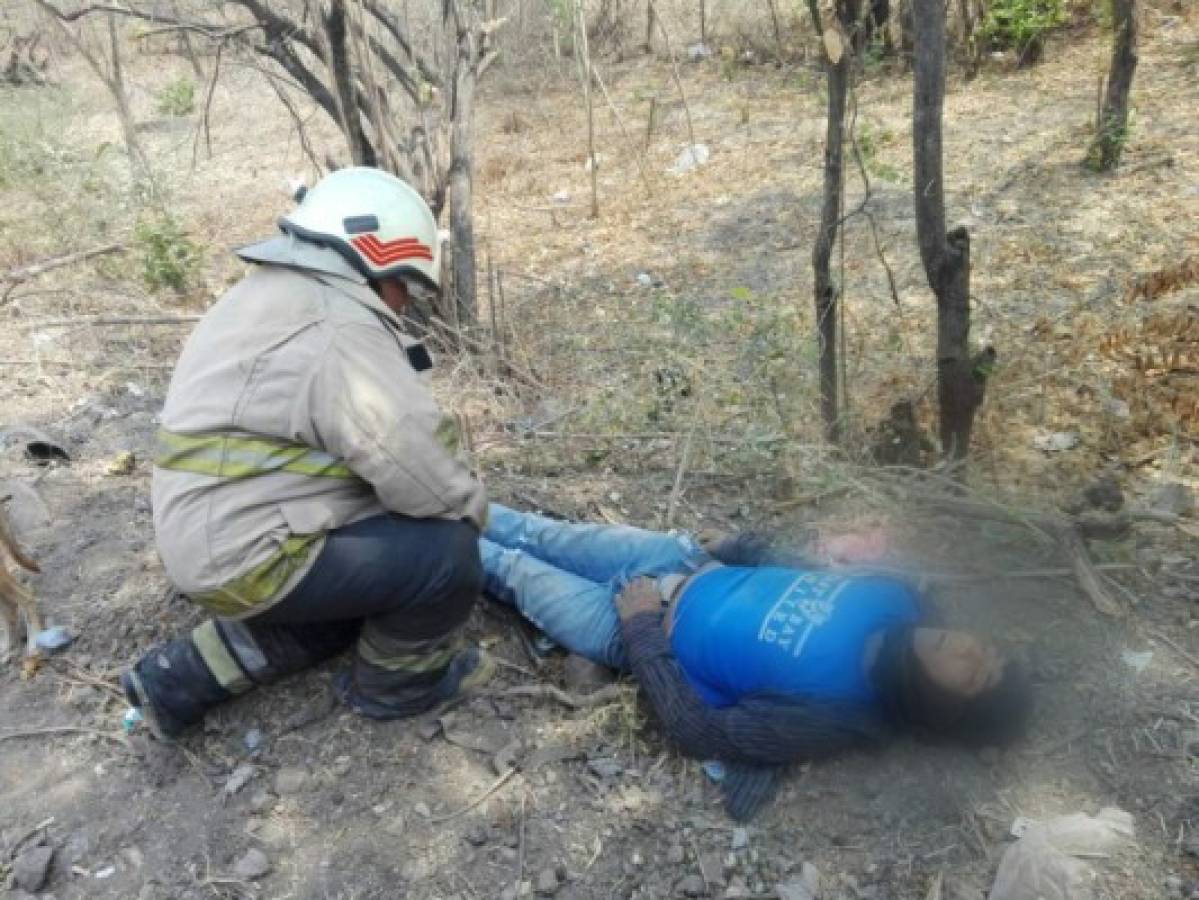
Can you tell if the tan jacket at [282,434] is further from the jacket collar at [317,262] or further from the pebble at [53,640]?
the pebble at [53,640]

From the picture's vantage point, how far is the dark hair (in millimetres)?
2049

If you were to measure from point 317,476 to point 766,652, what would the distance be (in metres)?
1.14

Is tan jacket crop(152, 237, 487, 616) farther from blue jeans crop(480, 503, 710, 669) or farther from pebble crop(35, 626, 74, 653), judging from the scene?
pebble crop(35, 626, 74, 653)

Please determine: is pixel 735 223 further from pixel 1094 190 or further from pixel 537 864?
pixel 537 864

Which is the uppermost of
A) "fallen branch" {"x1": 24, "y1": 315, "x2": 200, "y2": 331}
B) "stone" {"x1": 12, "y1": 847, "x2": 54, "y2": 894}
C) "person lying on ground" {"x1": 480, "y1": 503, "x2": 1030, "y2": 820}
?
"fallen branch" {"x1": 24, "y1": 315, "x2": 200, "y2": 331}

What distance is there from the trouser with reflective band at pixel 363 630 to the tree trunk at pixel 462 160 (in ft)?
9.03

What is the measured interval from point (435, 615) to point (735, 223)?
Result: 4952 mm

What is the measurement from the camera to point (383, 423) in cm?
207

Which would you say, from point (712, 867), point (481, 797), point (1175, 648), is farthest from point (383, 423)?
point (1175, 648)

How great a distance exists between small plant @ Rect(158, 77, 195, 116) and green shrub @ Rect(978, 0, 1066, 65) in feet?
30.0

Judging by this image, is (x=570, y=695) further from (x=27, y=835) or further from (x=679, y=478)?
(x=27, y=835)

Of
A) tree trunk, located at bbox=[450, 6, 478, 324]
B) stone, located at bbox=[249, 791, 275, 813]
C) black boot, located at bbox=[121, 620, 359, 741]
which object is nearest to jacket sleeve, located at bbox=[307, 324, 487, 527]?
black boot, located at bbox=[121, 620, 359, 741]

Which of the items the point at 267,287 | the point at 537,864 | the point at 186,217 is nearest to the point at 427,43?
the point at 186,217

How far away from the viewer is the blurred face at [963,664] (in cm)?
202
